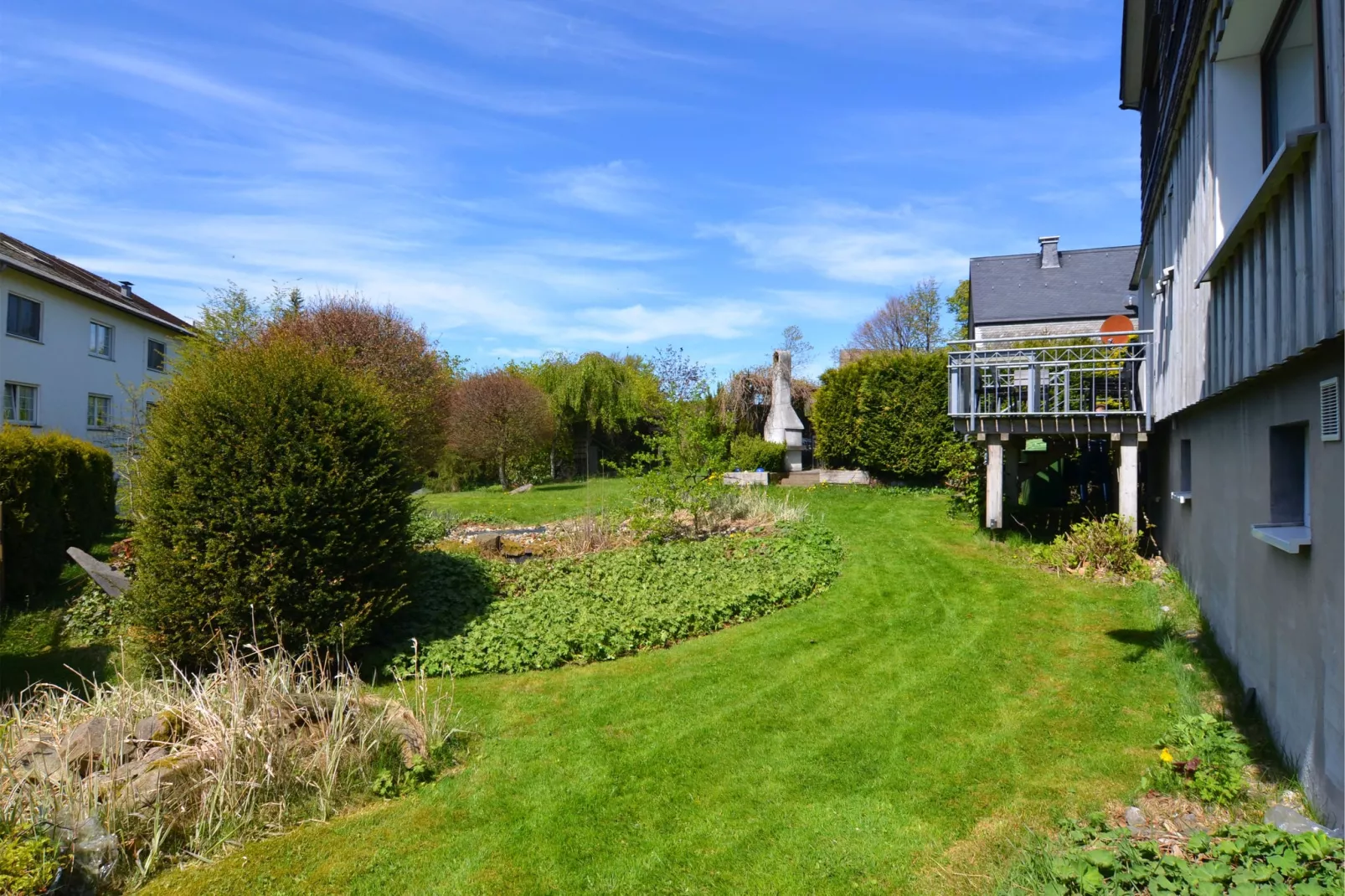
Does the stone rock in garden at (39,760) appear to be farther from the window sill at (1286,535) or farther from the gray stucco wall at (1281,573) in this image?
the window sill at (1286,535)

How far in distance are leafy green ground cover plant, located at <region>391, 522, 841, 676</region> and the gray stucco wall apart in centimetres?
391

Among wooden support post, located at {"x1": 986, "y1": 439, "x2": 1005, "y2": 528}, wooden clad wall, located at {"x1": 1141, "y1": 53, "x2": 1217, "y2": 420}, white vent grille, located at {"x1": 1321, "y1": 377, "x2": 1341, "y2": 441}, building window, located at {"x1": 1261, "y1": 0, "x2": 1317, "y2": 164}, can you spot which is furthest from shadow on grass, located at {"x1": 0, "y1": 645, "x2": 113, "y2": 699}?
wooden support post, located at {"x1": 986, "y1": 439, "x2": 1005, "y2": 528}

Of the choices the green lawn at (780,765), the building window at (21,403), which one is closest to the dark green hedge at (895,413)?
the green lawn at (780,765)

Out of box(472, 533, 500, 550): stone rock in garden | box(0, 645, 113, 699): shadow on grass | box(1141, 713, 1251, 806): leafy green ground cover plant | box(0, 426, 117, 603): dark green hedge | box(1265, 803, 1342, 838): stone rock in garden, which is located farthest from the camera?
box(472, 533, 500, 550): stone rock in garden

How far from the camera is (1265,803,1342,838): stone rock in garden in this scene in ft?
9.37

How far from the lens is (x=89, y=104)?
638 cm

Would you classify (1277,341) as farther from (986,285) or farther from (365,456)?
(986,285)

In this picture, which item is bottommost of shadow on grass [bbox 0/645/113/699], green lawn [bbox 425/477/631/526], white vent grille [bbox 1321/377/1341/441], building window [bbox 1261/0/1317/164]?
shadow on grass [bbox 0/645/113/699]

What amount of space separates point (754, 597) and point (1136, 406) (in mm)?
6064

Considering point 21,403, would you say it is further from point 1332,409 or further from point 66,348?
point 1332,409

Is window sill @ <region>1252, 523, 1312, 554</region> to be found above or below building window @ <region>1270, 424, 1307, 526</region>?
below

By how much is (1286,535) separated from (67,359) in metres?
25.7

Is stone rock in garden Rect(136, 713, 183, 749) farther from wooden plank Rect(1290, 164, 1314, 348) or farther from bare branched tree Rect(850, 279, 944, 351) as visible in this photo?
bare branched tree Rect(850, 279, 944, 351)

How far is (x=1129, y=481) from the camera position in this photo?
9.18 m
